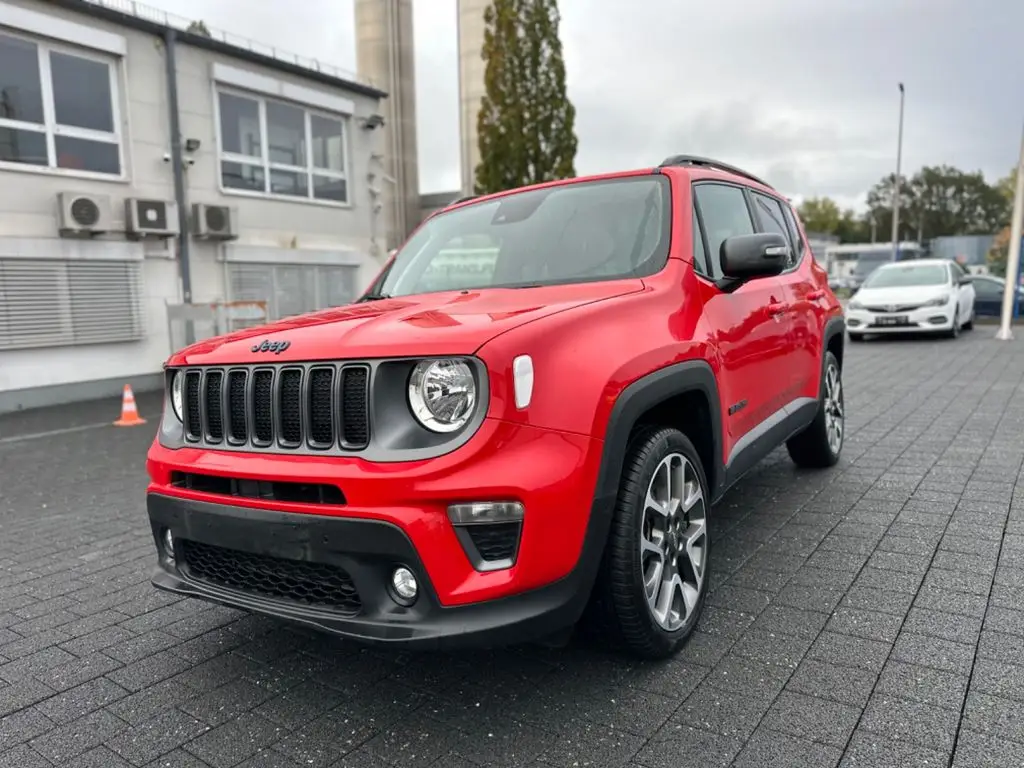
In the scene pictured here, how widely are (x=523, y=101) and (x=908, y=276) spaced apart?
43.3 ft

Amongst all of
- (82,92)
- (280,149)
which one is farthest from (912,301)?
(82,92)

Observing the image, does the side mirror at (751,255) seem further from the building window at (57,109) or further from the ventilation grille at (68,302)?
the building window at (57,109)

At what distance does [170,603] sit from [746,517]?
3.04m

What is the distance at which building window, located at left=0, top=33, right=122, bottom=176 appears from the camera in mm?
10867

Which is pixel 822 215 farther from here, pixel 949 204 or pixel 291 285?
pixel 291 285

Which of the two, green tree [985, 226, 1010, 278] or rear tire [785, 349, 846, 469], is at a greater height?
green tree [985, 226, 1010, 278]

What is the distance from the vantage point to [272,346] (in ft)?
8.63

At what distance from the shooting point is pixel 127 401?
9.47 meters

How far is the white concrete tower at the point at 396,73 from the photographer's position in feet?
105

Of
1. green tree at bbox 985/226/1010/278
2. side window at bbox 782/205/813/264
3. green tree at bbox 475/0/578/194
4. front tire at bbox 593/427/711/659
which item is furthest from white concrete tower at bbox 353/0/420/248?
green tree at bbox 985/226/1010/278

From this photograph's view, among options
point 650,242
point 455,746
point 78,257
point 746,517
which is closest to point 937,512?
point 746,517

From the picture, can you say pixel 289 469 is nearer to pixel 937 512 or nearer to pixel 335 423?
pixel 335 423

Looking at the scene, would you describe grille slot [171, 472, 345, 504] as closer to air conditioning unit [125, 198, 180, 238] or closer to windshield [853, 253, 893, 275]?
air conditioning unit [125, 198, 180, 238]

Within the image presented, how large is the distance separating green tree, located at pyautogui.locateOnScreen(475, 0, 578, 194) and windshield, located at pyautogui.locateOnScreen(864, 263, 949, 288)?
35.7 ft
